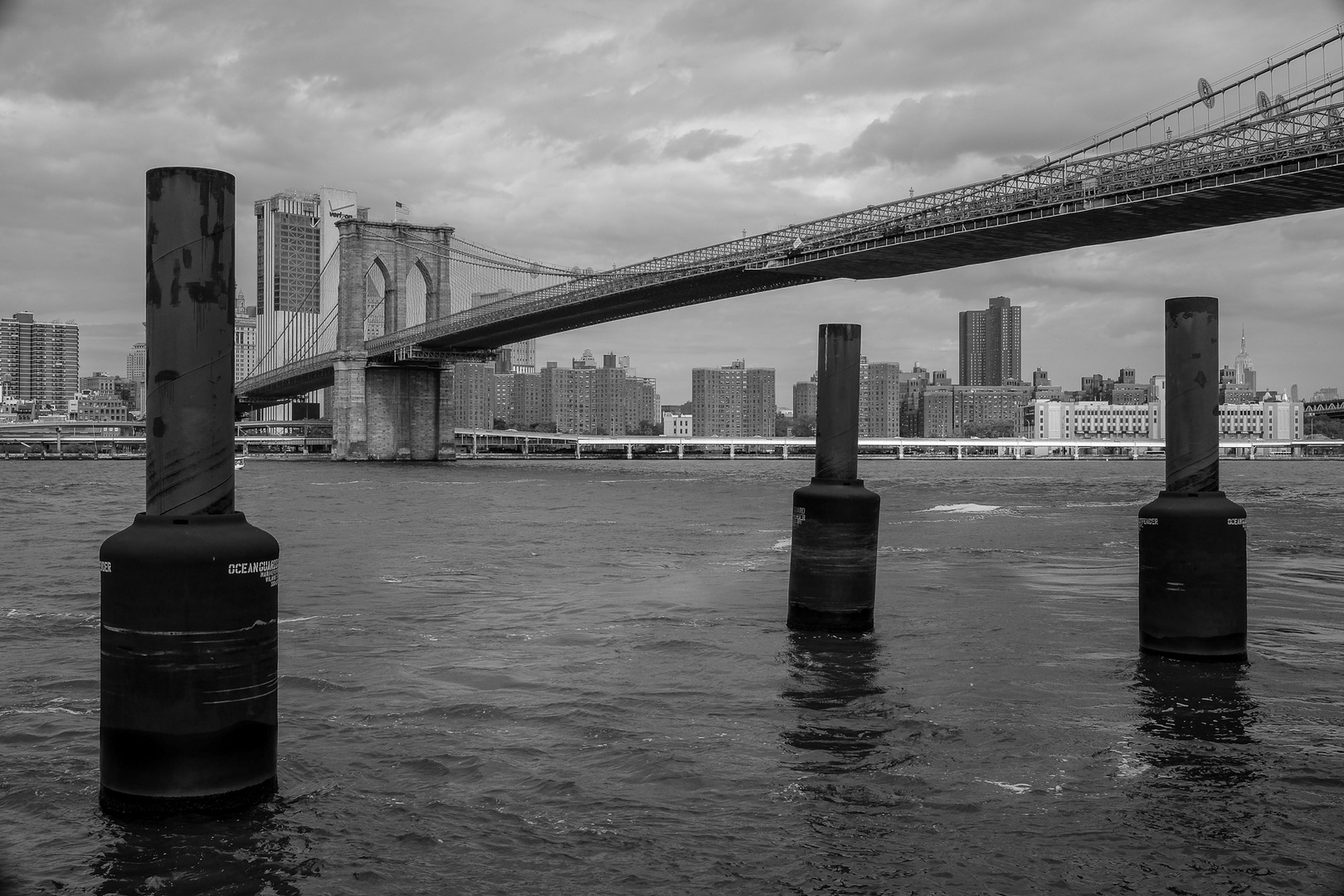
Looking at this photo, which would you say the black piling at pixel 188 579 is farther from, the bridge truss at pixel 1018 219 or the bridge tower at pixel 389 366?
the bridge tower at pixel 389 366

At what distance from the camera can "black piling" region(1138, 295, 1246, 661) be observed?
9.25 m

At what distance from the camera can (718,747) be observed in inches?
285

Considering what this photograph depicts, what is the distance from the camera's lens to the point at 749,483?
57.0 meters

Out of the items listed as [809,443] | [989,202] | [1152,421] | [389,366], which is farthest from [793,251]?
[1152,421]

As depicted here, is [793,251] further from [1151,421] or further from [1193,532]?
[1151,421]

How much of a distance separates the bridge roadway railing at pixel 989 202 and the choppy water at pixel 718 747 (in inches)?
1104

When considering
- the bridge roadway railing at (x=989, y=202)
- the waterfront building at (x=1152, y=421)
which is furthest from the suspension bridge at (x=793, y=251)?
the waterfront building at (x=1152, y=421)

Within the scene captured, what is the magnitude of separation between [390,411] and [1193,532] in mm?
83141

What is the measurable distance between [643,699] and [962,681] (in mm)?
2399

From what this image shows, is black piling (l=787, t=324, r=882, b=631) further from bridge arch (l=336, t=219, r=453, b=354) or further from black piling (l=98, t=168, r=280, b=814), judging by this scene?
bridge arch (l=336, t=219, r=453, b=354)

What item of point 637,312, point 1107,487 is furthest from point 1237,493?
point 637,312

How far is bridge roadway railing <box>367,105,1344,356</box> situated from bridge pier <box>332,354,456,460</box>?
852 centimetres

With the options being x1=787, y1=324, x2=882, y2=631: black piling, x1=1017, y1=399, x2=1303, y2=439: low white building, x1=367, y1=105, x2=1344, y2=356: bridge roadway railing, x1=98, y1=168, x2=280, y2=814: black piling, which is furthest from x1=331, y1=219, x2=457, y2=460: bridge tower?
x1=1017, y1=399, x2=1303, y2=439: low white building

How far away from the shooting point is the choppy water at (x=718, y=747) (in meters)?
5.34
